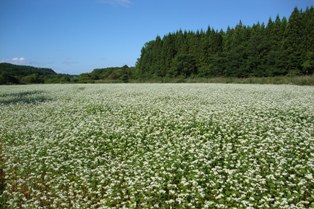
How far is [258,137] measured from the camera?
8859 mm

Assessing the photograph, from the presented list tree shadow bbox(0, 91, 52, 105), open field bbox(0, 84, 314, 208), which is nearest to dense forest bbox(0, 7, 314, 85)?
tree shadow bbox(0, 91, 52, 105)

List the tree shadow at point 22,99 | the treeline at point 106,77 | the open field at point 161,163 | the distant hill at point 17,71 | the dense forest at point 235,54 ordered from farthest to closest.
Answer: the distant hill at point 17,71 → the treeline at point 106,77 → the dense forest at point 235,54 → the tree shadow at point 22,99 → the open field at point 161,163

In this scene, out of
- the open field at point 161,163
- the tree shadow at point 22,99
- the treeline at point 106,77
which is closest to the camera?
the open field at point 161,163

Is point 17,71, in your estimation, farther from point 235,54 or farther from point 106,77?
point 235,54

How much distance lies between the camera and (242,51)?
5803cm

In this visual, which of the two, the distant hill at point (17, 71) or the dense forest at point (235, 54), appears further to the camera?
the distant hill at point (17, 71)

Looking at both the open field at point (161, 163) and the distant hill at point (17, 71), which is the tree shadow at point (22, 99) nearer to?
the open field at point (161, 163)

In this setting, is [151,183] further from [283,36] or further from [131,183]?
[283,36]

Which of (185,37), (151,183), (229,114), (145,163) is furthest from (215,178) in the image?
(185,37)

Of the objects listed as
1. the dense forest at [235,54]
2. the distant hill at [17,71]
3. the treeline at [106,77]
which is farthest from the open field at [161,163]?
the distant hill at [17,71]

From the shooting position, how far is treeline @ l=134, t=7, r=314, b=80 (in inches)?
2055

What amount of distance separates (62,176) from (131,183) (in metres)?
2.01

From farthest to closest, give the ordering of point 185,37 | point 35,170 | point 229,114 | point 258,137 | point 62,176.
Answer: point 185,37 < point 229,114 < point 258,137 < point 35,170 < point 62,176

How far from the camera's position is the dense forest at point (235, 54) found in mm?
51750
